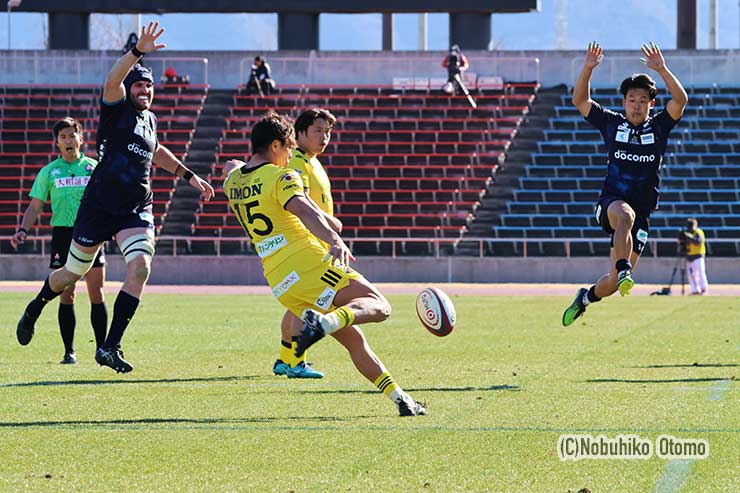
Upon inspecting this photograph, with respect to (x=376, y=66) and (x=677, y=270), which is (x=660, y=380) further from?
(x=376, y=66)

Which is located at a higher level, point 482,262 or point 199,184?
point 199,184

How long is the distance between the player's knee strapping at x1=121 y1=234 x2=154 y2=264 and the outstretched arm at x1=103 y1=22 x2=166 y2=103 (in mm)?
1039

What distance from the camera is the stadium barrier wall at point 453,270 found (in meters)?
31.2

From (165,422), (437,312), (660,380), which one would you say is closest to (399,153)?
(660,380)

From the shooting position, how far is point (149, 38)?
9.90 meters

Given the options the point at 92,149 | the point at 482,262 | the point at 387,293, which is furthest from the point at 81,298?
the point at 92,149

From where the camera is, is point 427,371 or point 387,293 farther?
point 387,293

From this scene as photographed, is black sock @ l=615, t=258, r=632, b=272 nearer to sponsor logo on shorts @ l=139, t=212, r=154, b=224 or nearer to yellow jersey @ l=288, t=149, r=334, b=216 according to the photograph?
yellow jersey @ l=288, t=149, r=334, b=216

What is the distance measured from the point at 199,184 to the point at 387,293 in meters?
16.4

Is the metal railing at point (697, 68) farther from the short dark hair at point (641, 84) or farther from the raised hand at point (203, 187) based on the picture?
the raised hand at point (203, 187)

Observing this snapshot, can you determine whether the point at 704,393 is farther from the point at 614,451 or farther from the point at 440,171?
the point at 440,171

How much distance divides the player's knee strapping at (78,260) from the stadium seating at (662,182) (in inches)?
851

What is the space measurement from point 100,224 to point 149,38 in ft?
5.05

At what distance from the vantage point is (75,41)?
141ft
